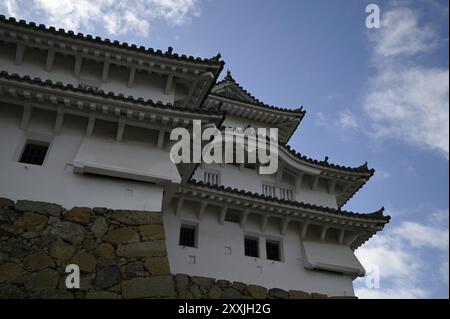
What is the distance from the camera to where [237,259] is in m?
11.9

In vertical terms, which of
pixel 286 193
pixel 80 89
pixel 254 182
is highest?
pixel 254 182

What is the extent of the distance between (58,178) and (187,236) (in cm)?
484

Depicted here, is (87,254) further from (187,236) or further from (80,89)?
(187,236)

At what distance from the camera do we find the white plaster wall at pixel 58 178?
847 cm

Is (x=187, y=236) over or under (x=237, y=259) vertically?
over

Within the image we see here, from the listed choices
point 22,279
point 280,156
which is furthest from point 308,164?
point 22,279

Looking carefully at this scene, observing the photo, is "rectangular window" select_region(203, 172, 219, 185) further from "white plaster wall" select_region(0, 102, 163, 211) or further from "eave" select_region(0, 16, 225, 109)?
"white plaster wall" select_region(0, 102, 163, 211)

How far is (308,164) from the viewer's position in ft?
49.8

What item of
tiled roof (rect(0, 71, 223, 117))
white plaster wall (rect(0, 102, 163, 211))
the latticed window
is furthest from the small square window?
the latticed window

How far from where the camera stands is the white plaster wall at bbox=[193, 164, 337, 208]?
48.4 feet

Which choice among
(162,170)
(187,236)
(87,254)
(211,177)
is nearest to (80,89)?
(162,170)

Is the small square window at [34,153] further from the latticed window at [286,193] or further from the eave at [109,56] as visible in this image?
the latticed window at [286,193]

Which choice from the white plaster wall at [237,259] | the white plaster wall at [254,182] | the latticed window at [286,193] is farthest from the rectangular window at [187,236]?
the latticed window at [286,193]
